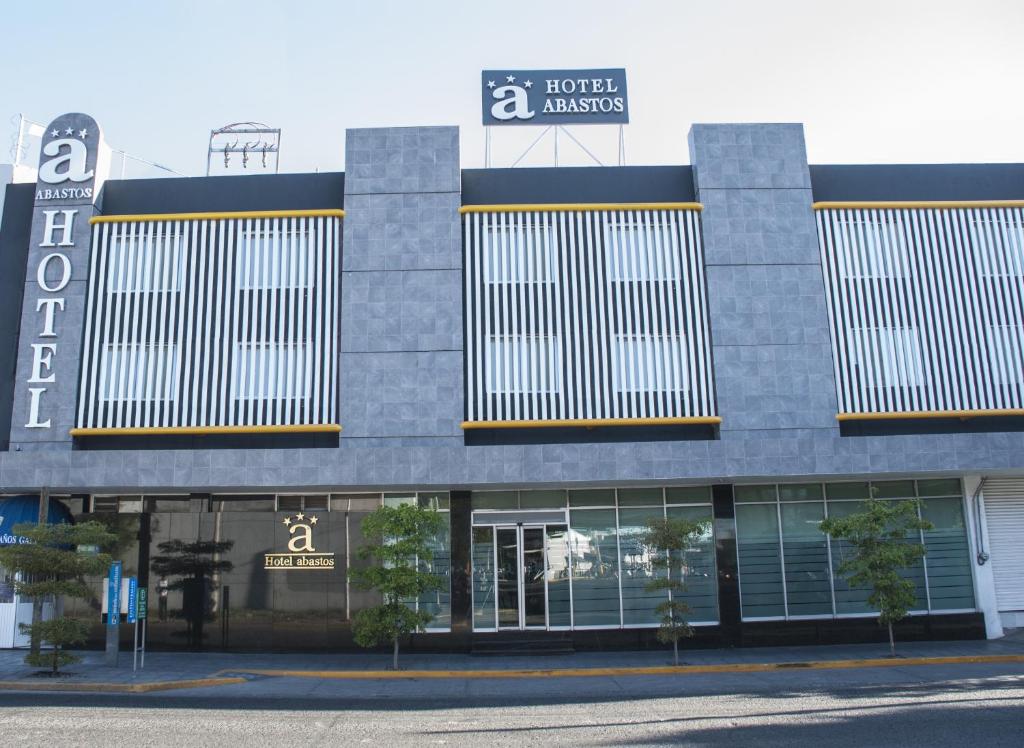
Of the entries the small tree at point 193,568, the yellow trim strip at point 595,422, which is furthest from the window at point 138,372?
the yellow trim strip at point 595,422

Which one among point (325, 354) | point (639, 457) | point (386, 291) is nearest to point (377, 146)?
point (386, 291)

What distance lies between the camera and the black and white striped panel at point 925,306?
25125 millimetres

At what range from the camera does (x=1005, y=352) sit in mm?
25547

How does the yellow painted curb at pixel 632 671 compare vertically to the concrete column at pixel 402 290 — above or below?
below

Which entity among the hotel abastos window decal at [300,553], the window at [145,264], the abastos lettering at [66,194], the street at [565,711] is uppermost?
the abastos lettering at [66,194]

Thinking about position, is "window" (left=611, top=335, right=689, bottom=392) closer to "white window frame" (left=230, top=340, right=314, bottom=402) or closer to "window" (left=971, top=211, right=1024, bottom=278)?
"white window frame" (left=230, top=340, right=314, bottom=402)

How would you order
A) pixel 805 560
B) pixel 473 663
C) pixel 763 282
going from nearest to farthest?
1. pixel 473 663
2. pixel 805 560
3. pixel 763 282

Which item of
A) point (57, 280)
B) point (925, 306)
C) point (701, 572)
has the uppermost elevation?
point (57, 280)

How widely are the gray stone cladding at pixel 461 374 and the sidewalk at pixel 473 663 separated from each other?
4560mm

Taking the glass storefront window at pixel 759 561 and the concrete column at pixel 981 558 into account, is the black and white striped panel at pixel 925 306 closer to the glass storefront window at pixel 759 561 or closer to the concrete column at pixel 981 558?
the concrete column at pixel 981 558

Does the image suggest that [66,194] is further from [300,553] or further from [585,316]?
[585,316]

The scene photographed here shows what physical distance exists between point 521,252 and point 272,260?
7.41 meters

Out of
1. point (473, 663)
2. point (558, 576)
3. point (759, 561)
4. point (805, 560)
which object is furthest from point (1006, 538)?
point (473, 663)

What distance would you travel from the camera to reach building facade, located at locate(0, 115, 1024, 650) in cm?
2388
